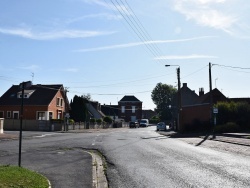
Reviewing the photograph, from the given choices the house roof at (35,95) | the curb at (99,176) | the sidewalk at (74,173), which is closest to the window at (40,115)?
the house roof at (35,95)

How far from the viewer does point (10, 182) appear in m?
7.94

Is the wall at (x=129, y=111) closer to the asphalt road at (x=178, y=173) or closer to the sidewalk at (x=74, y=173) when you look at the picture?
the sidewalk at (x=74, y=173)

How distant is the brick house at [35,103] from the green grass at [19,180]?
2036 inches

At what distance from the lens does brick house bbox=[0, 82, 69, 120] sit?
201 feet

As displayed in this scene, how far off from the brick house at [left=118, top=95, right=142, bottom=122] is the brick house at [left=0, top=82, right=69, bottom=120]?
247ft

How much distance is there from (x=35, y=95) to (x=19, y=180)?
57024 mm

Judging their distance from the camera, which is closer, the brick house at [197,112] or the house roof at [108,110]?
the brick house at [197,112]

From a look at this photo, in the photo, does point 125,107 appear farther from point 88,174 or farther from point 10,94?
point 88,174

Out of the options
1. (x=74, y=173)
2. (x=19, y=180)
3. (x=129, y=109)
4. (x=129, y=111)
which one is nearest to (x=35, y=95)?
(x=74, y=173)

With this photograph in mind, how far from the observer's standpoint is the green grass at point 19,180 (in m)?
7.81

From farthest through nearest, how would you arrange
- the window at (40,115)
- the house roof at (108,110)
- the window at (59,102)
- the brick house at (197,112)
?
the house roof at (108,110) < the window at (59,102) < the window at (40,115) < the brick house at (197,112)

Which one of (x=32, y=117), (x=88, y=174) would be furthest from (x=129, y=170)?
(x=32, y=117)

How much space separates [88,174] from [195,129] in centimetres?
3607

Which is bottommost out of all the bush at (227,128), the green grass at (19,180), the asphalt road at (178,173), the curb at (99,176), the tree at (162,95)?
the curb at (99,176)
